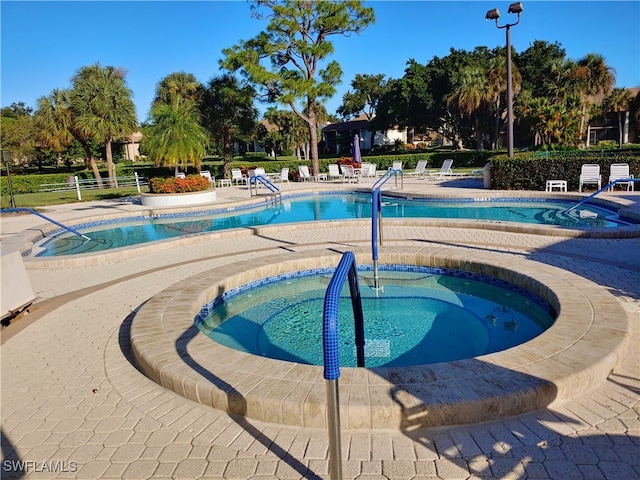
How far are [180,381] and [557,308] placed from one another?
390cm

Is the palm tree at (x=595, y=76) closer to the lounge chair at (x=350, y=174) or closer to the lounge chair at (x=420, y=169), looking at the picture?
the lounge chair at (x=420, y=169)

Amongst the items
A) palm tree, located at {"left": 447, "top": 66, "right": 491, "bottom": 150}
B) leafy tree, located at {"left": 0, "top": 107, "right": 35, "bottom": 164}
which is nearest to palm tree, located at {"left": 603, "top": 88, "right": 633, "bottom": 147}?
palm tree, located at {"left": 447, "top": 66, "right": 491, "bottom": 150}

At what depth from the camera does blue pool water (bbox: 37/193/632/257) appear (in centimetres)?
1168

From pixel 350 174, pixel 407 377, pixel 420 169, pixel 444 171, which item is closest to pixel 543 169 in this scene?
pixel 444 171

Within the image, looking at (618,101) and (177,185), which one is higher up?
(618,101)

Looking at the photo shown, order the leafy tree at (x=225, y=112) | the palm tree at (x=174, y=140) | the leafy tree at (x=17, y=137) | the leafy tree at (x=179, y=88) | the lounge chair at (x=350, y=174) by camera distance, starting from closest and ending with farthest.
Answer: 1. the palm tree at (x=174, y=140)
2. the lounge chair at (x=350, y=174)
3. the leafy tree at (x=225, y=112)
4. the leafy tree at (x=179, y=88)
5. the leafy tree at (x=17, y=137)

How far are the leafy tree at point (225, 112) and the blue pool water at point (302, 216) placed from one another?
44.8ft

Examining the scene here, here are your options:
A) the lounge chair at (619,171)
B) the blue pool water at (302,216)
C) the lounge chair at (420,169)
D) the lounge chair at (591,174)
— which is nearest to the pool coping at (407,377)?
the blue pool water at (302,216)

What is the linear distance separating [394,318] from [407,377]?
7.94 feet

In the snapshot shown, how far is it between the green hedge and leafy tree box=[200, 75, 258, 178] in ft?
56.8

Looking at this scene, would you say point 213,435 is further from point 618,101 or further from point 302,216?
point 618,101

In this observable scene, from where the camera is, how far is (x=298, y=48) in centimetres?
2702

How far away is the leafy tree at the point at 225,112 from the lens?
94.9 ft

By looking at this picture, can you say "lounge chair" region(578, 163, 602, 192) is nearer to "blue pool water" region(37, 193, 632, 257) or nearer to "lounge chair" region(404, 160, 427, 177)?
"blue pool water" region(37, 193, 632, 257)
